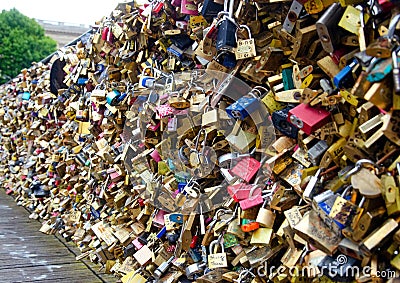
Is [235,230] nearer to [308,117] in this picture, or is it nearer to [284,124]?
[284,124]

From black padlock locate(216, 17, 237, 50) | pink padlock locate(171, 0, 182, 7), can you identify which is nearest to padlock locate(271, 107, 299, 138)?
black padlock locate(216, 17, 237, 50)

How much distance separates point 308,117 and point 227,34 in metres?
0.59

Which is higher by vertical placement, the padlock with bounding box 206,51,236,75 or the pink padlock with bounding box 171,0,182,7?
the pink padlock with bounding box 171,0,182,7

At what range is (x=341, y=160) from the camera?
143 cm

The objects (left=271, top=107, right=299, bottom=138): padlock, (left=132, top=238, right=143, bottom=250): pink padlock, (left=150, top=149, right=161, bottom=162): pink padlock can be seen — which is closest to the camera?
(left=271, top=107, right=299, bottom=138): padlock

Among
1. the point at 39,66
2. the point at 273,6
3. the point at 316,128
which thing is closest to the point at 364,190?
the point at 316,128

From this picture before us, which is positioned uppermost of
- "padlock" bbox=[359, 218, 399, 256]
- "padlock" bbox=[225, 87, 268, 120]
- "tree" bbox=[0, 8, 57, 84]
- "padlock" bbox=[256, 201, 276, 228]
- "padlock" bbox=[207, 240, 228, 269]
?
"padlock" bbox=[225, 87, 268, 120]

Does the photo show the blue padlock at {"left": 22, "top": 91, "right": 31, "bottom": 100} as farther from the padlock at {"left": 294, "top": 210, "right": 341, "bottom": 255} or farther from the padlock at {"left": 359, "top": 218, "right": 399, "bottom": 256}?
the padlock at {"left": 359, "top": 218, "right": 399, "bottom": 256}

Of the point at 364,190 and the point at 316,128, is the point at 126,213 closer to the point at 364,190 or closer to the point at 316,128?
the point at 316,128

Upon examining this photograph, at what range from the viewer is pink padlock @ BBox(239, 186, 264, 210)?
1.73m

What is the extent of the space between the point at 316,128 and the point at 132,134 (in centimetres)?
160

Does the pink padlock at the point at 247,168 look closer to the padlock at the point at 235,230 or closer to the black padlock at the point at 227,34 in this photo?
the padlock at the point at 235,230

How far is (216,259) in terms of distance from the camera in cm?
193

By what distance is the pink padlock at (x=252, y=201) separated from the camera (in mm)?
1734
